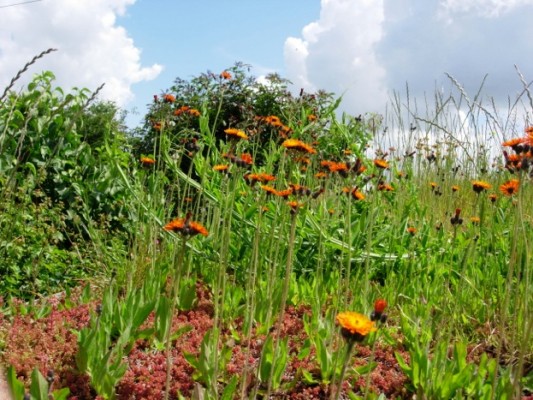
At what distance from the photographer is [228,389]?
1861mm

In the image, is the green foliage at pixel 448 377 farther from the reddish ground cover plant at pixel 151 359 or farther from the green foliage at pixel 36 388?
the green foliage at pixel 36 388

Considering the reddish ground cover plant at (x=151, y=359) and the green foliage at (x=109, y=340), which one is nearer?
the green foliage at (x=109, y=340)

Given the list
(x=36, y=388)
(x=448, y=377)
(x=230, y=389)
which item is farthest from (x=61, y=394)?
(x=448, y=377)

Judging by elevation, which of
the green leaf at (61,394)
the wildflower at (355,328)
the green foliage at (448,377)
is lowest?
the green leaf at (61,394)

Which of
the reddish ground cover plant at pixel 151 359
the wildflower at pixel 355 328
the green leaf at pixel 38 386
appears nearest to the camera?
the wildflower at pixel 355 328

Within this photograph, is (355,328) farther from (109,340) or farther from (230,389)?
(109,340)

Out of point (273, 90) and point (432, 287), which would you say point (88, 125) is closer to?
point (273, 90)

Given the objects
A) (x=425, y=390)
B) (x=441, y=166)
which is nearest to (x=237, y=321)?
(x=425, y=390)

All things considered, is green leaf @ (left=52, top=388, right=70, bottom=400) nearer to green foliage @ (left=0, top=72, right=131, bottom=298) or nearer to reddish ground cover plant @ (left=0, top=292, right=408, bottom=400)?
reddish ground cover plant @ (left=0, top=292, right=408, bottom=400)

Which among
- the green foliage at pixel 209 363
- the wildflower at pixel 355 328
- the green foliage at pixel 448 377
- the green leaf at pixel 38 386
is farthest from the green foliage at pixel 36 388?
the green foliage at pixel 448 377

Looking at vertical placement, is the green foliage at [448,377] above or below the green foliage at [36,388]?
above

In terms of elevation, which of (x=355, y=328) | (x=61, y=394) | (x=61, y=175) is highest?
(x=61, y=175)

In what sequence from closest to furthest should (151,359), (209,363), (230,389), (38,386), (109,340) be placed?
(38,386) → (230,389) → (209,363) → (109,340) → (151,359)

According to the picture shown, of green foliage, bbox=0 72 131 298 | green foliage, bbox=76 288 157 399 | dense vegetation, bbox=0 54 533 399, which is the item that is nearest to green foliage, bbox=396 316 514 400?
dense vegetation, bbox=0 54 533 399
